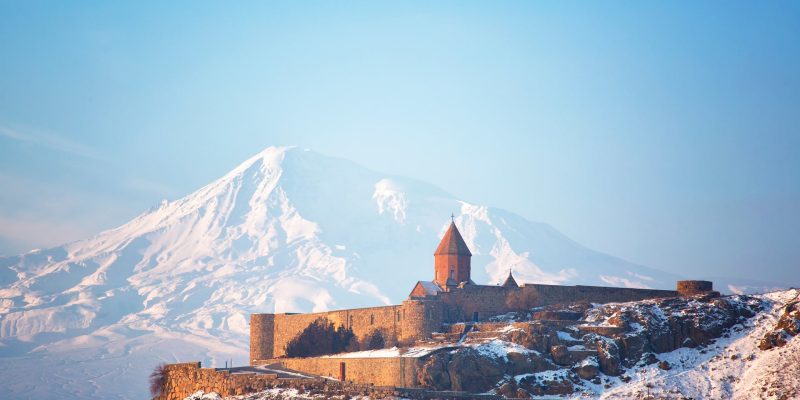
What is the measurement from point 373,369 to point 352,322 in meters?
13.4

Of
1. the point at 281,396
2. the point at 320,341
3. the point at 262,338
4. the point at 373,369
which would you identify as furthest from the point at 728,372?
the point at 262,338

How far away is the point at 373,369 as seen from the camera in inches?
2603

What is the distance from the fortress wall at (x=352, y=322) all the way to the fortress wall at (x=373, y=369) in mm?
6105

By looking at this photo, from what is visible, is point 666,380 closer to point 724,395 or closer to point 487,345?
point 724,395

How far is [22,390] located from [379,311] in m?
131

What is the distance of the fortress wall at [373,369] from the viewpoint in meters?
64.2

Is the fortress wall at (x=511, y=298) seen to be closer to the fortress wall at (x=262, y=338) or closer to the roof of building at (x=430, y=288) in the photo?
the roof of building at (x=430, y=288)

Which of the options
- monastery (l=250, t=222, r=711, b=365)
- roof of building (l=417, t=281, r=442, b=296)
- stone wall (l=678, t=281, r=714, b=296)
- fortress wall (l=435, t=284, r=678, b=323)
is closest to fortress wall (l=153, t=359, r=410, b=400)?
monastery (l=250, t=222, r=711, b=365)

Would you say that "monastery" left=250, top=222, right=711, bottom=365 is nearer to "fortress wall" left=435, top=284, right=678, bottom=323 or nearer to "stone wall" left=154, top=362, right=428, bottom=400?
"fortress wall" left=435, top=284, right=678, bottom=323

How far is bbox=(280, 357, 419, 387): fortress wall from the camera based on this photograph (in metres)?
64.2

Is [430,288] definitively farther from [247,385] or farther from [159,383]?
[159,383]

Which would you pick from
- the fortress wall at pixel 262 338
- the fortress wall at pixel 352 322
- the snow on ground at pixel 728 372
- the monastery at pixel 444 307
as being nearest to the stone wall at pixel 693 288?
the monastery at pixel 444 307

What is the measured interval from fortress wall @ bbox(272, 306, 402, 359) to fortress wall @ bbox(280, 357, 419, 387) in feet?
20.0

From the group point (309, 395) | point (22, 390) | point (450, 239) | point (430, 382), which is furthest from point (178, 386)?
point (22, 390)
